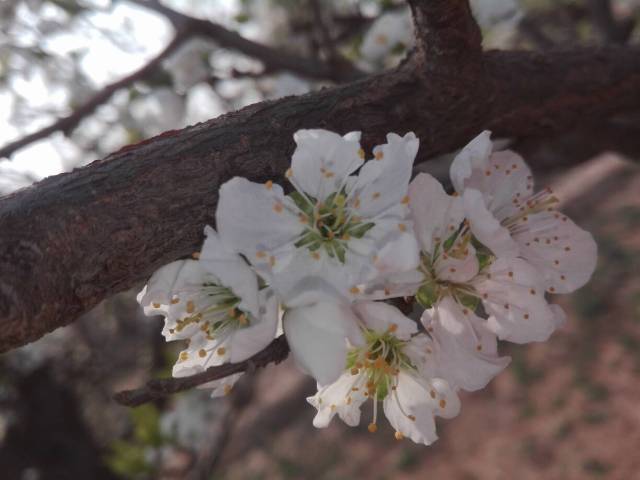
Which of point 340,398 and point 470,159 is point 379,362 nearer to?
point 340,398

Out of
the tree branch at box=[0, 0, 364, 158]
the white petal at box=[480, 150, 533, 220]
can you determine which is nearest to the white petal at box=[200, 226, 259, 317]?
the white petal at box=[480, 150, 533, 220]

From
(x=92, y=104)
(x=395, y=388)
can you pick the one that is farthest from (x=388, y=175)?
(x=92, y=104)

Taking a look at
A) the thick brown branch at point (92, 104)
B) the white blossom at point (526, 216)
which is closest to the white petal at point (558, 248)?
the white blossom at point (526, 216)

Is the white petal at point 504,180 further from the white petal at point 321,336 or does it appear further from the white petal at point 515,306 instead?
the white petal at point 321,336

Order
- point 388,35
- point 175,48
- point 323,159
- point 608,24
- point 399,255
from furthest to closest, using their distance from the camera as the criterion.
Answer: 1. point 608,24
2. point 388,35
3. point 175,48
4. point 323,159
5. point 399,255

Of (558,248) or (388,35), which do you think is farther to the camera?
(388,35)

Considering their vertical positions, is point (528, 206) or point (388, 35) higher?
point (388, 35)

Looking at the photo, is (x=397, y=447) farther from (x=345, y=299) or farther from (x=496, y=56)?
(x=345, y=299)
